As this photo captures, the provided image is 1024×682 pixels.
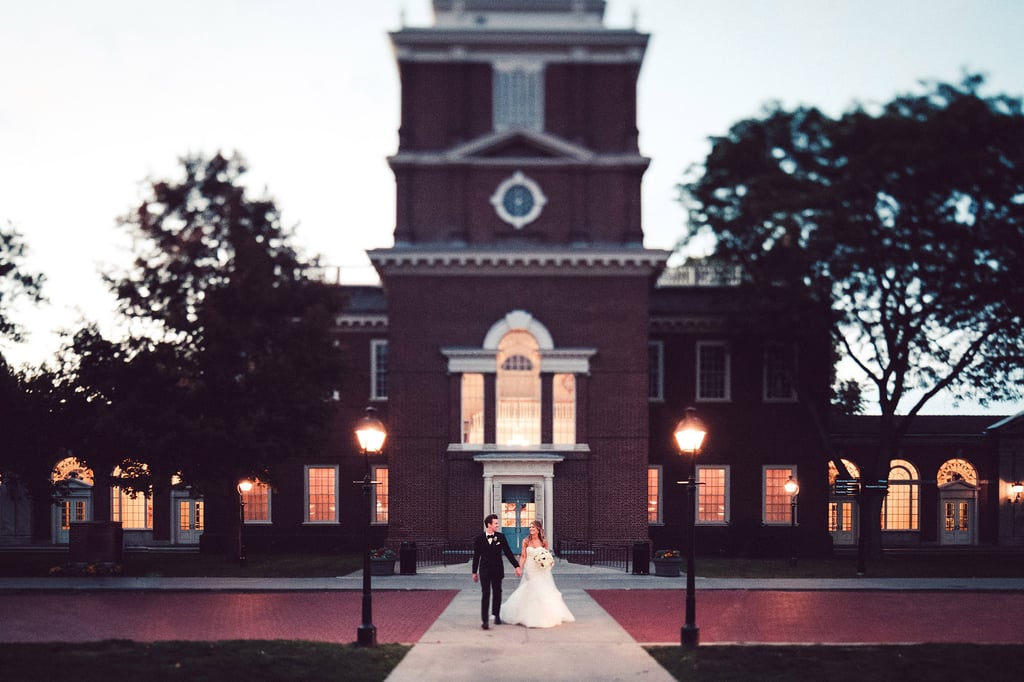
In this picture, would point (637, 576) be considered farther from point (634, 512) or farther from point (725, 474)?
point (725, 474)

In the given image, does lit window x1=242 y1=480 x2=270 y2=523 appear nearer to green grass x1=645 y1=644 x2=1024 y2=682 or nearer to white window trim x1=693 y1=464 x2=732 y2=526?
white window trim x1=693 y1=464 x2=732 y2=526

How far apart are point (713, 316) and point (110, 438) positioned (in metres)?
21.4

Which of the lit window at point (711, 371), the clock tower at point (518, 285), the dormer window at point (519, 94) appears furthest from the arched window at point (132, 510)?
the lit window at point (711, 371)

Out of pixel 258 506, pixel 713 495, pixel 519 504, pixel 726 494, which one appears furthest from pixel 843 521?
pixel 258 506

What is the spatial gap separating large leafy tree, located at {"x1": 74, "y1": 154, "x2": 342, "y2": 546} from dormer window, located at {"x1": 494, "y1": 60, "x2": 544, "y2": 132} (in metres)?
7.77

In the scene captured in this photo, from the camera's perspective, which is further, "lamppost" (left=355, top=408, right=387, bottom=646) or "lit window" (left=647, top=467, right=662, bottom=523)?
"lit window" (left=647, top=467, right=662, bottom=523)

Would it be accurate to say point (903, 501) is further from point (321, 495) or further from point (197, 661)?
point (197, 661)

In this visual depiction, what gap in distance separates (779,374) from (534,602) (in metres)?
23.9

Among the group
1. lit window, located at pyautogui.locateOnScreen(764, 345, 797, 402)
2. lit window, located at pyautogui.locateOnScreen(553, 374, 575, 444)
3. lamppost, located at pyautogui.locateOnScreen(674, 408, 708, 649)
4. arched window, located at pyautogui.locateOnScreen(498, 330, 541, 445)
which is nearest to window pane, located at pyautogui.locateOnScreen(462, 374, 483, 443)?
arched window, located at pyautogui.locateOnScreen(498, 330, 541, 445)

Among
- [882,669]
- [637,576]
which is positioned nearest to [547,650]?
[882,669]

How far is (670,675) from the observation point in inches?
566

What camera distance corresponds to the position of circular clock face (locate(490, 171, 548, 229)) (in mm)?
34719

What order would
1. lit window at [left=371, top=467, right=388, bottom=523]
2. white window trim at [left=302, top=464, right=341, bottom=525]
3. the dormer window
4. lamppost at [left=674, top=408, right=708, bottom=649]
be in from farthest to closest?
white window trim at [left=302, top=464, right=341, bottom=525]
lit window at [left=371, top=467, right=388, bottom=523]
the dormer window
lamppost at [left=674, top=408, right=708, bottom=649]

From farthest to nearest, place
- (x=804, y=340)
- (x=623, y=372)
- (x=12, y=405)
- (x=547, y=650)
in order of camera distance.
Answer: (x=804, y=340) → (x=623, y=372) → (x=12, y=405) → (x=547, y=650)
